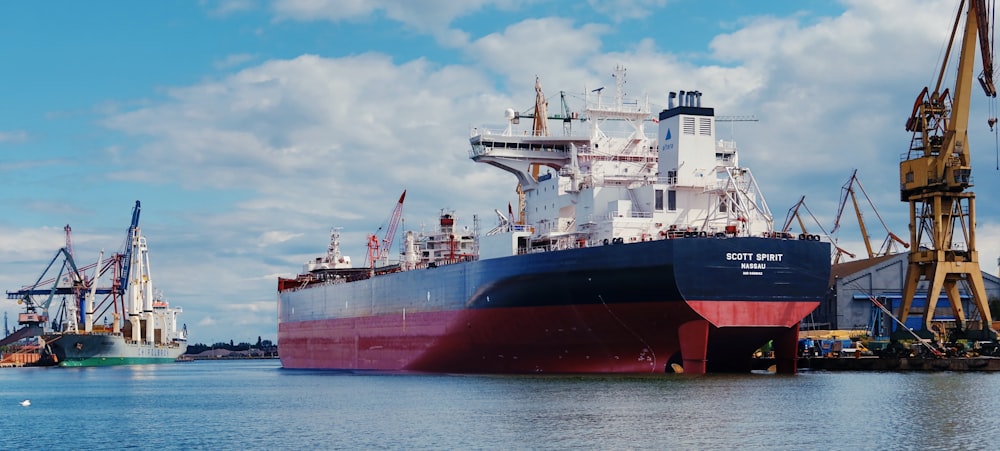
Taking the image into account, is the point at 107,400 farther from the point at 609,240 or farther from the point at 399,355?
the point at 609,240

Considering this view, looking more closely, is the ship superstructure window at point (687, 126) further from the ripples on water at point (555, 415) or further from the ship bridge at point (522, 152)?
the ripples on water at point (555, 415)

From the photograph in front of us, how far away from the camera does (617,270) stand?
118ft

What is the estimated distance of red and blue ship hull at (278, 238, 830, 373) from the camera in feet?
115

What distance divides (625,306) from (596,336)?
213cm

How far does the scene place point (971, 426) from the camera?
83.4 ft

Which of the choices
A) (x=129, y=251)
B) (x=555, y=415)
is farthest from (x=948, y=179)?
(x=129, y=251)

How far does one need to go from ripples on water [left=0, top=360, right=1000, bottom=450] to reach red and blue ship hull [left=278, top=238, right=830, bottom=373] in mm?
947

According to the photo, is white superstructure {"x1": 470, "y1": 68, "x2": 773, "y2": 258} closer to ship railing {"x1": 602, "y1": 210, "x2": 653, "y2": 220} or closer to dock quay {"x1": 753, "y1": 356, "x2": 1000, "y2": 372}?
ship railing {"x1": 602, "y1": 210, "x2": 653, "y2": 220}

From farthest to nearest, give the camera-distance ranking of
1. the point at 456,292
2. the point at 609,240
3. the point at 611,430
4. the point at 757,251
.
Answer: the point at 456,292, the point at 609,240, the point at 757,251, the point at 611,430

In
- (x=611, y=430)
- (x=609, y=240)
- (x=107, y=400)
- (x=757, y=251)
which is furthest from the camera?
(x=107, y=400)

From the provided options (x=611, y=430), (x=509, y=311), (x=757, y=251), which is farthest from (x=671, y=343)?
(x=611, y=430)

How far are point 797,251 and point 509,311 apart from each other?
9.59 metres

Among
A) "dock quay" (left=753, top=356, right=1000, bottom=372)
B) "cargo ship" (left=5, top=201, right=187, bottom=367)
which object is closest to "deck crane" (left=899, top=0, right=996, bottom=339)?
"dock quay" (left=753, top=356, right=1000, bottom=372)

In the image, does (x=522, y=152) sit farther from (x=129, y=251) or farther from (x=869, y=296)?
(x=129, y=251)
